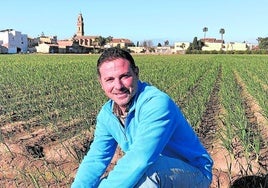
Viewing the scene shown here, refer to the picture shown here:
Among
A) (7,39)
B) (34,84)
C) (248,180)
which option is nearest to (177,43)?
(7,39)

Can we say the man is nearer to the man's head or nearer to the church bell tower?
the man's head

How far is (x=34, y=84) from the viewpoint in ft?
36.5

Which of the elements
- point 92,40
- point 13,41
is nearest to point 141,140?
point 13,41

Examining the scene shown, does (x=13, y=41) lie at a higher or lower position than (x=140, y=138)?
lower

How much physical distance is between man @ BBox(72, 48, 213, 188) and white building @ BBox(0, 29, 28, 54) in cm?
6831

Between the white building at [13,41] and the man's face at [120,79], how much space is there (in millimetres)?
68464

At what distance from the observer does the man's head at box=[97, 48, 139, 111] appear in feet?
7.37

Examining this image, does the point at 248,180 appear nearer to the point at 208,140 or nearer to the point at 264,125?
the point at 208,140

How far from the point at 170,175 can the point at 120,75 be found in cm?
60

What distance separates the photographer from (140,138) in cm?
213

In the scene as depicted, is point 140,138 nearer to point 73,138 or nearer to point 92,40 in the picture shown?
point 73,138

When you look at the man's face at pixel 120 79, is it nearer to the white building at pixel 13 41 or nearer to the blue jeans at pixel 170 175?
the blue jeans at pixel 170 175

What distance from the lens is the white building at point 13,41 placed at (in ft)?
223

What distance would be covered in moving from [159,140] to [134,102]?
10.5 inches
